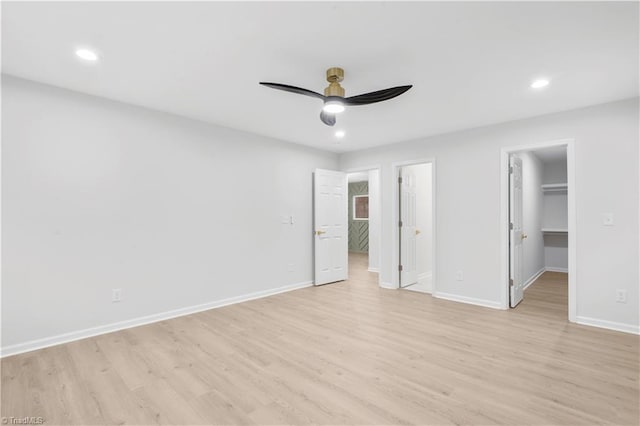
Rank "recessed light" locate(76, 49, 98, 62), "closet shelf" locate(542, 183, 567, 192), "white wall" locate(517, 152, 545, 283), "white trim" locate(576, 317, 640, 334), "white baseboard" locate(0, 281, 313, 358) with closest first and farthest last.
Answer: "recessed light" locate(76, 49, 98, 62) < "white baseboard" locate(0, 281, 313, 358) < "white trim" locate(576, 317, 640, 334) < "white wall" locate(517, 152, 545, 283) < "closet shelf" locate(542, 183, 567, 192)

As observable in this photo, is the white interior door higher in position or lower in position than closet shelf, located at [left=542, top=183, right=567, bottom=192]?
lower

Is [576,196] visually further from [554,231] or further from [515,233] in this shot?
[554,231]

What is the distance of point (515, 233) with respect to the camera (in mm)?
4234

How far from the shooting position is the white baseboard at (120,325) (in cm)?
281

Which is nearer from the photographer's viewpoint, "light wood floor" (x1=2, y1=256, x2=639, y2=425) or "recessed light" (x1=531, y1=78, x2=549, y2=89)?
"light wood floor" (x1=2, y1=256, x2=639, y2=425)

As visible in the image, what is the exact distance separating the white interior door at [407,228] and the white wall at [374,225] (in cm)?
126

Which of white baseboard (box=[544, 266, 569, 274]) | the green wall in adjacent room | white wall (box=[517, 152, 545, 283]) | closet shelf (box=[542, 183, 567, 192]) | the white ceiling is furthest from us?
the green wall in adjacent room

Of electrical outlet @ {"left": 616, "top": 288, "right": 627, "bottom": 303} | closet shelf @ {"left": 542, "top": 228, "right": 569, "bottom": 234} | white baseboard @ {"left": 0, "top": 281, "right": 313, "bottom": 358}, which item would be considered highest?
closet shelf @ {"left": 542, "top": 228, "right": 569, "bottom": 234}

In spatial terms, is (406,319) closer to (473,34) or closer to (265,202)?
(265,202)

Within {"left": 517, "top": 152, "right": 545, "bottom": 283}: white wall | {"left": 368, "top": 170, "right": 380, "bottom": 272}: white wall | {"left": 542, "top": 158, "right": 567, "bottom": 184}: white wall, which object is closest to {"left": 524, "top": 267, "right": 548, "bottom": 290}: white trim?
{"left": 517, "top": 152, "right": 545, "bottom": 283}: white wall

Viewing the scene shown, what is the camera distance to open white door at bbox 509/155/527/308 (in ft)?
13.6

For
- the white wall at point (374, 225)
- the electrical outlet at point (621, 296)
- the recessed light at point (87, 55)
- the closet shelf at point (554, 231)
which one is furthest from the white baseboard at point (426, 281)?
the recessed light at point (87, 55)

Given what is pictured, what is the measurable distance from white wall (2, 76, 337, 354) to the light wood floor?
16.6 inches

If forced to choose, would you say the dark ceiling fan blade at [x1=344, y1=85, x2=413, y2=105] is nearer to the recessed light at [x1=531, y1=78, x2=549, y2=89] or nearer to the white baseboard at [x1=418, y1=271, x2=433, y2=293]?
the recessed light at [x1=531, y1=78, x2=549, y2=89]
